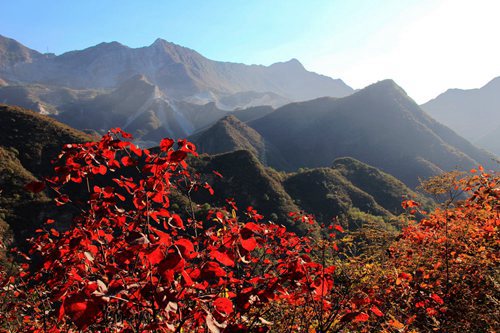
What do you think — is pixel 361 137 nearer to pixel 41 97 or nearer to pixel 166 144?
pixel 166 144

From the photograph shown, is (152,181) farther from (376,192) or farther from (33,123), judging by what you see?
(376,192)

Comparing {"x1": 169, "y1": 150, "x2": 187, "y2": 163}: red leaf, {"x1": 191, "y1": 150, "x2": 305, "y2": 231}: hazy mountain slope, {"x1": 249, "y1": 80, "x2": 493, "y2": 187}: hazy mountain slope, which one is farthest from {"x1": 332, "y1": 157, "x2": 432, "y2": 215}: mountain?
{"x1": 169, "y1": 150, "x2": 187, "y2": 163}: red leaf

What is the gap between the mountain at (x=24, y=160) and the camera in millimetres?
26938

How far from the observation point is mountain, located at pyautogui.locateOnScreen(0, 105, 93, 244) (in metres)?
26.9

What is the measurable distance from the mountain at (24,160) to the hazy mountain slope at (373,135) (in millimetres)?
79183

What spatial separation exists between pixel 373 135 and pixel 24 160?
100647 mm

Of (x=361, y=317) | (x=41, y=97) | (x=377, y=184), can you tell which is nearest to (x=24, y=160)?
(x=361, y=317)

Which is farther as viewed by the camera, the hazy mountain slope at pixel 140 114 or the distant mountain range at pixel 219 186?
the hazy mountain slope at pixel 140 114

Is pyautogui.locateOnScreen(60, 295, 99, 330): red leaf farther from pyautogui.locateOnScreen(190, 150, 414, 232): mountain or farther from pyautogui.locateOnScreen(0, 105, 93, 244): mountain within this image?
pyautogui.locateOnScreen(190, 150, 414, 232): mountain

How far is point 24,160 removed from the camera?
112 feet

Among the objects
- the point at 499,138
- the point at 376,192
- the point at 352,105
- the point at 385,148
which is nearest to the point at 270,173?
the point at 376,192

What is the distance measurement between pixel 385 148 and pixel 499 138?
109 meters

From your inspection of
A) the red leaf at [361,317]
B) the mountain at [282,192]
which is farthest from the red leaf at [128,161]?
the mountain at [282,192]

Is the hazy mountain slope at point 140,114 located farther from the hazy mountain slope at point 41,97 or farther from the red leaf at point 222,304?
the red leaf at point 222,304
